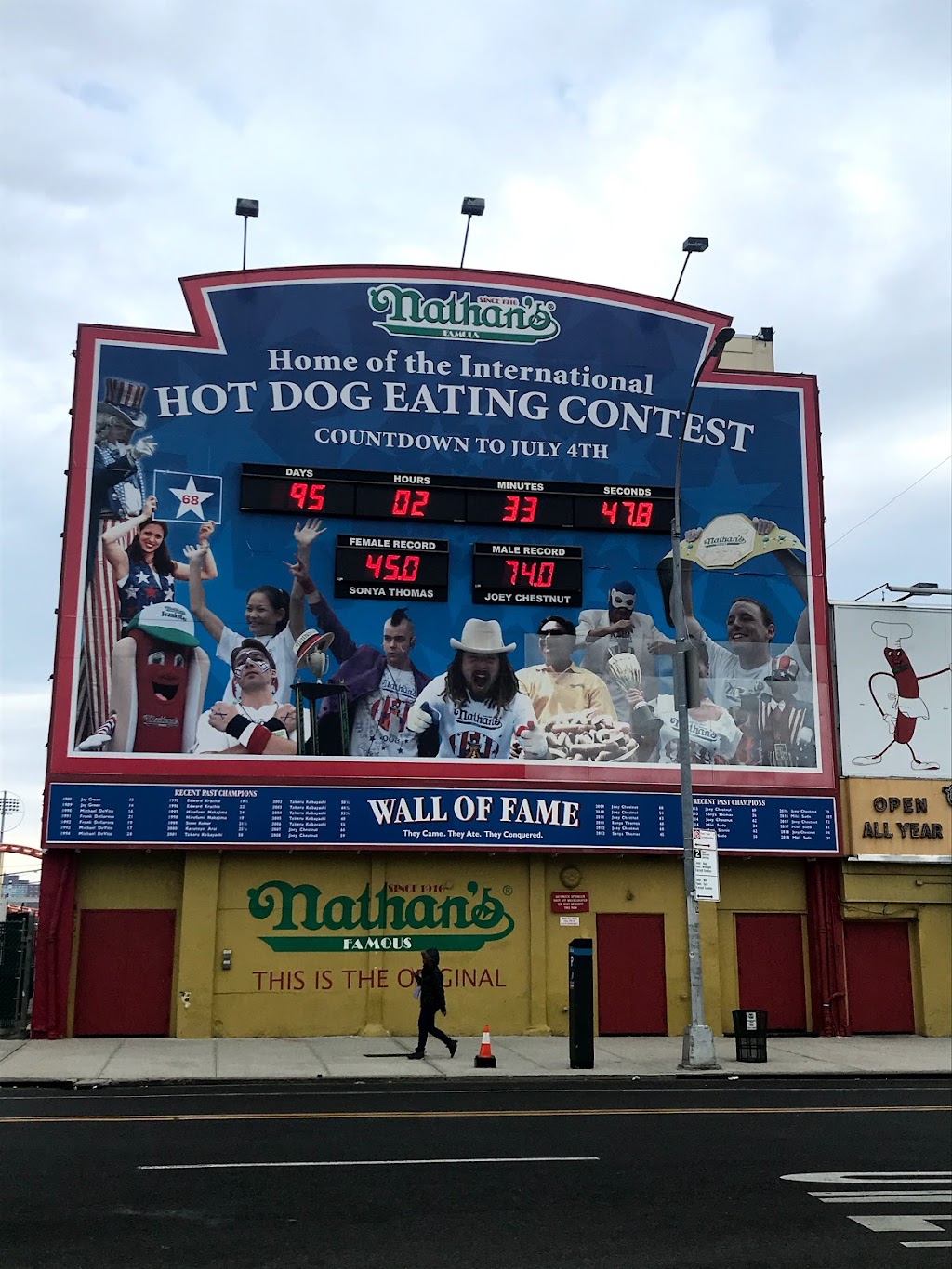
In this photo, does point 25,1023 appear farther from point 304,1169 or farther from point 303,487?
point 304,1169

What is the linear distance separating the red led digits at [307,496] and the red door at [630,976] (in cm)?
1028

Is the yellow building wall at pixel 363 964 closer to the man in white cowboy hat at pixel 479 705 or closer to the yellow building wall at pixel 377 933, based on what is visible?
the yellow building wall at pixel 377 933

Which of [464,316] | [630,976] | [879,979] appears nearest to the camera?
[630,976]

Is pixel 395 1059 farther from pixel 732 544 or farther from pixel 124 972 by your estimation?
pixel 732 544

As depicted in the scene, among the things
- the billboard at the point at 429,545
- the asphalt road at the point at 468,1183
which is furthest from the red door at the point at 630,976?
the asphalt road at the point at 468,1183

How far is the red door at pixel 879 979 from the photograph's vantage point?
25.7 meters

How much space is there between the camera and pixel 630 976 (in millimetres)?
24641

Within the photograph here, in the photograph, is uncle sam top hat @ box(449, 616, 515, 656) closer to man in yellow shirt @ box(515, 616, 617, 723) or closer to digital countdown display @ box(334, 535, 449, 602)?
man in yellow shirt @ box(515, 616, 617, 723)

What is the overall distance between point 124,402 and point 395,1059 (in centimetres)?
1390

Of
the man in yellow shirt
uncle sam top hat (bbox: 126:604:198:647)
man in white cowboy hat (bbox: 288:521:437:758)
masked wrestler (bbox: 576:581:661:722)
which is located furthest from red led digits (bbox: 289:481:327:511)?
masked wrestler (bbox: 576:581:661:722)

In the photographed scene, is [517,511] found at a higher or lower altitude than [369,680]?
higher

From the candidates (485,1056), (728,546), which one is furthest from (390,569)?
(485,1056)

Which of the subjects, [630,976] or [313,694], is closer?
[313,694]

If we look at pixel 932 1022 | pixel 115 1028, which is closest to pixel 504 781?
pixel 115 1028
